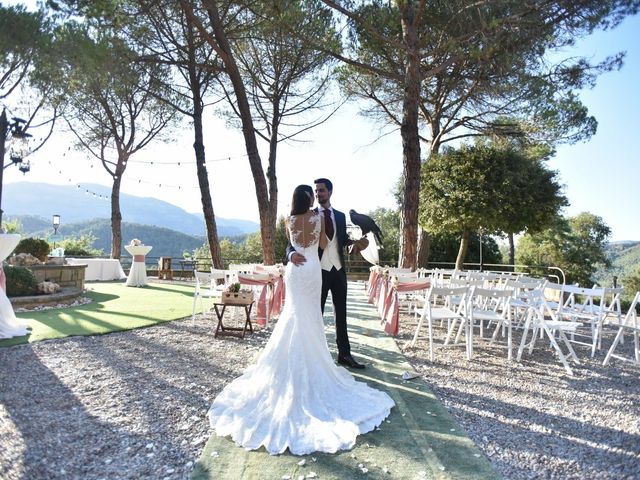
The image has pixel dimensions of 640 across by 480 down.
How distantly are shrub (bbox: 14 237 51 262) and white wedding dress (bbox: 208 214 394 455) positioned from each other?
8.67 metres

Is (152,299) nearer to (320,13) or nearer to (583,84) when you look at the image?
(320,13)

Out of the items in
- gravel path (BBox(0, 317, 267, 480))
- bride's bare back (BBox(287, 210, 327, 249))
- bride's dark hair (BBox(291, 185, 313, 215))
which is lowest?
gravel path (BBox(0, 317, 267, 480))

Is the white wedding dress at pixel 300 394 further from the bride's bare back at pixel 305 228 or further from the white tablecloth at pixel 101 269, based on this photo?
the white tablecloth at pixel 101 269

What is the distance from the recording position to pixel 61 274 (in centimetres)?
928

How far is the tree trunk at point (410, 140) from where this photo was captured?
8.23 meters

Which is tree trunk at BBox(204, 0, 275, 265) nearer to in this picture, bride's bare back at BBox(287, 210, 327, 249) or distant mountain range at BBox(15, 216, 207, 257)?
bride's bare back at BBox(287, 210, 327, 249)

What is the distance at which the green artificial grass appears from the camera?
19.1 feet

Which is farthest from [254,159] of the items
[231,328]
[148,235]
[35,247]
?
[148,235]

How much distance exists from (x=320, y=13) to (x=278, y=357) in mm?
8306

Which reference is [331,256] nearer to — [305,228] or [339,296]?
[339,296]

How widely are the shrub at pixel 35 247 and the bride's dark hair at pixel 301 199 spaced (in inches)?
347

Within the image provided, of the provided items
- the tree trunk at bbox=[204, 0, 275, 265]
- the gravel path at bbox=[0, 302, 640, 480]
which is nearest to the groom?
the gravel path at bbox=[0, 302, 640, 480]

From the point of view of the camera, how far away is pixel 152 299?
952cm

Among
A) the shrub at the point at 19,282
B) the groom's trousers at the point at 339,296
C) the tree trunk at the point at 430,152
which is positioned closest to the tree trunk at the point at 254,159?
the shrub at the point at 19,282
